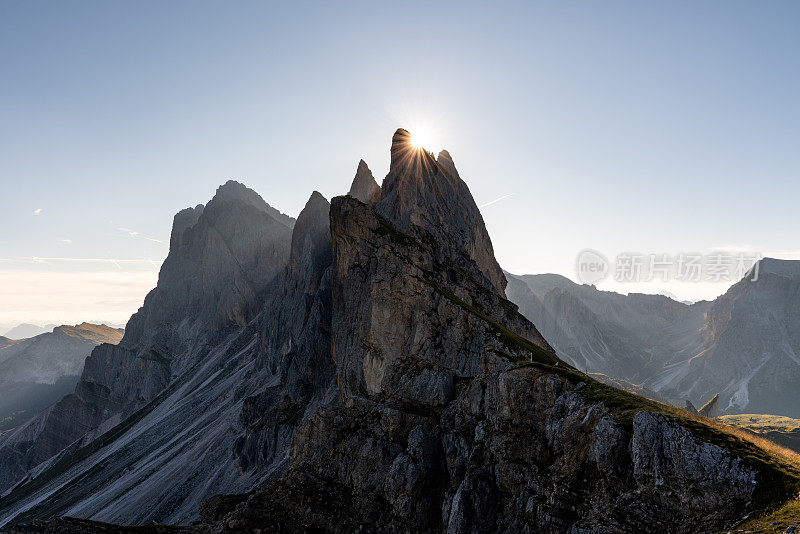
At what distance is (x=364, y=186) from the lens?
153625 mm

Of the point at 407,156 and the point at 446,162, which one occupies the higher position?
the point at 446,162

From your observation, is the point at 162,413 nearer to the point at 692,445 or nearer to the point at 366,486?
the point at 366,486

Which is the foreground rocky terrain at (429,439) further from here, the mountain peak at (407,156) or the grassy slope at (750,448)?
the mountain peak at (407,156)

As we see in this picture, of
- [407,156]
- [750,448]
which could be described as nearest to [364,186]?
[407,156]

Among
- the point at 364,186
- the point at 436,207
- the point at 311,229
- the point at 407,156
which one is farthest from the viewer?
the point at 311,229

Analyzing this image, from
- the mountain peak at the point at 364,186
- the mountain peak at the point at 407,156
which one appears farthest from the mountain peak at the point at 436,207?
the mountain peak at the point at 364,186

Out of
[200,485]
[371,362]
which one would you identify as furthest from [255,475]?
[371,362]

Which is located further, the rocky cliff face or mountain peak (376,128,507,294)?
mountain peak (376,128,507,294)

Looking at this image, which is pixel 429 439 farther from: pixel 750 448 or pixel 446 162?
pixel 446 162

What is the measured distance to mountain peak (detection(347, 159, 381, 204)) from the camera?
150 metres

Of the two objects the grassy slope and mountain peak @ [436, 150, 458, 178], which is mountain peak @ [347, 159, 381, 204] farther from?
the grassy slope

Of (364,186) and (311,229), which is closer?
(364,186)

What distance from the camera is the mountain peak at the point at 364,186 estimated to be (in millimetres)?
149625

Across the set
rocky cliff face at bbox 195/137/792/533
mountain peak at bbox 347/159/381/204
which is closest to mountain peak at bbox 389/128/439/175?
mountain peak at bbox 347/159/381/204
